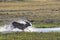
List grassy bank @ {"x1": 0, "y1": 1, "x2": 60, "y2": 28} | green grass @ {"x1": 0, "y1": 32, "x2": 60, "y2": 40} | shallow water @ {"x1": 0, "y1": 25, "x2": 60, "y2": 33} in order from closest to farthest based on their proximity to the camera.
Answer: green grass @ {"x1": 0, "y1": 32, "x2": 60, "y2": 40} < shallow water @ {"x1": 0, "y1": 25, "x2": 60, "y2": 33} < grassy bank @ {"x1": 0, "y1": 1, "x2": 60, "y2": 28}

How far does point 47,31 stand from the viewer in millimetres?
6590

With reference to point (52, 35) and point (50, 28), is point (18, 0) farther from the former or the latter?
point (52, 35)

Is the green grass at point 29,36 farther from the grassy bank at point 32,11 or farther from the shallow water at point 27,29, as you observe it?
the grassy bank at point 32,11

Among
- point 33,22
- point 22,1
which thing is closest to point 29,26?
point 33,22

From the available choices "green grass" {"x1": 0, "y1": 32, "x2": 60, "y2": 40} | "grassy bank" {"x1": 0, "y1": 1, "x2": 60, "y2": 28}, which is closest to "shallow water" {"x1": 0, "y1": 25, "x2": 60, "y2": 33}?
"green grass" {"x1": 0, "y1": 32, "x2": 60, "y2": 40}

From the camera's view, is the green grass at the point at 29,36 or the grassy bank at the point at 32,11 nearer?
the green grass at the point at 29,36

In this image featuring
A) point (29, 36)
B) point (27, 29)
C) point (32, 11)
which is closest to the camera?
point (29, 36)

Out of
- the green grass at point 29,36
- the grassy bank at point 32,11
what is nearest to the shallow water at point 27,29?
the green grass at point 29,36

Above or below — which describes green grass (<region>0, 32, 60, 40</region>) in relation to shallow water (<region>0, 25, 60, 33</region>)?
above

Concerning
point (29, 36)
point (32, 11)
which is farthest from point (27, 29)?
point (32, 11)

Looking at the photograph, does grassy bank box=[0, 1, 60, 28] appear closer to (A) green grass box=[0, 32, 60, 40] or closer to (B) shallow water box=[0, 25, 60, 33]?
(B) shallow water box=[0, 25, 60, 33]

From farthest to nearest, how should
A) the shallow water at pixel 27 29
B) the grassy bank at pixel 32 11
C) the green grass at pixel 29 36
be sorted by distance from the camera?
the grassy bank at pixel 32 11 → the shallow water at pixel 27 29 → the green grass at pixel 29 36

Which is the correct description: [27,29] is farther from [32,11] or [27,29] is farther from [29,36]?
[32,11]

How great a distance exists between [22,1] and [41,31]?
257 centimetres
